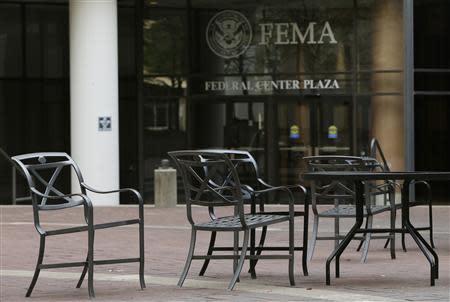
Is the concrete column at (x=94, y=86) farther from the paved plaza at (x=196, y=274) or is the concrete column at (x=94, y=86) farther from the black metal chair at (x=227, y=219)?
the black metal chair at (x=227, y=219)

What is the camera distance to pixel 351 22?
2333cm

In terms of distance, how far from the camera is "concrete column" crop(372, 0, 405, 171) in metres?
22.9

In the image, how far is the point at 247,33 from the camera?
2391cm

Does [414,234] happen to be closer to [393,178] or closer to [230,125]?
[393,178]

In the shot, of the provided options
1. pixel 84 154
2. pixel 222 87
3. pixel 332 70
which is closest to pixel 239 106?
pixel 222 87

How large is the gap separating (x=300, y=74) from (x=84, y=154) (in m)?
5.29

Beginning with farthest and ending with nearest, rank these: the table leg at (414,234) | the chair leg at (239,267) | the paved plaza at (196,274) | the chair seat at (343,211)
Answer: the chair seat at (343,211) < the table leg at (414,234) < the chair leg at (239,267) < the paved plaza at (196,274)

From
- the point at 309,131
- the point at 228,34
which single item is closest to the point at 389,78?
the point at 309,131

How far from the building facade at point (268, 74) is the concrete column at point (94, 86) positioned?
0.40ft

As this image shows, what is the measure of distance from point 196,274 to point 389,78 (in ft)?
47.4

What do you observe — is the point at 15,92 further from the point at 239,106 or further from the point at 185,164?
the point at 185,164

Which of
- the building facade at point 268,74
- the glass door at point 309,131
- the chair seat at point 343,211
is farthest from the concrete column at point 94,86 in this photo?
the chair seat at point 343,211

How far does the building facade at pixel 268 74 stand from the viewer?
74.7 ft

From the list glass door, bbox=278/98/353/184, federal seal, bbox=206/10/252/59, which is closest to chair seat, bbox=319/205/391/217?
glass door, bbox=278/98/353/184
